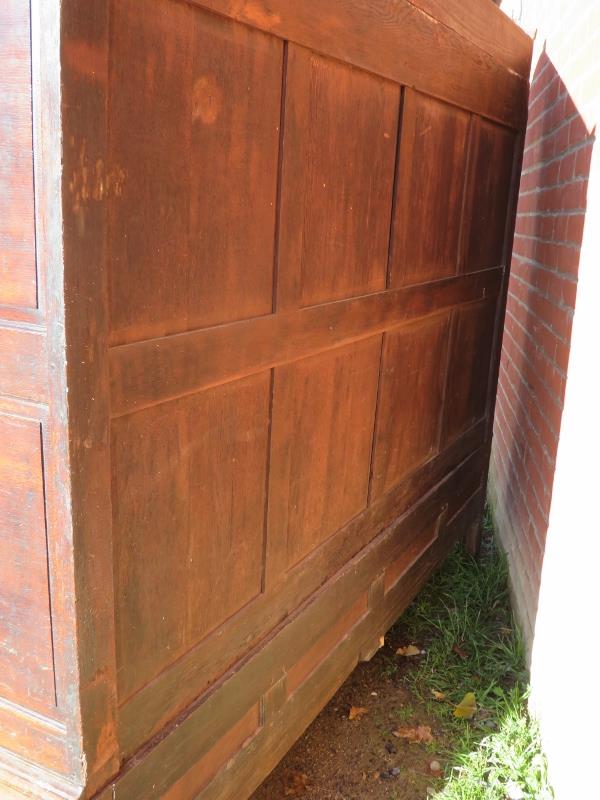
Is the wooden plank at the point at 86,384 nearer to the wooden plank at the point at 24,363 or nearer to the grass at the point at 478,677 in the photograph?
the wooden plank at the point at 24,363

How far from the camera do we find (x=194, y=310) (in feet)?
5.11

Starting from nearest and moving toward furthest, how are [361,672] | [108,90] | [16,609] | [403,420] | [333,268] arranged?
[108,90], [16,609], [333,268], [403,420], [361,672]

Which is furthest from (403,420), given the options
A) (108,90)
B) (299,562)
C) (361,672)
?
(108,90)

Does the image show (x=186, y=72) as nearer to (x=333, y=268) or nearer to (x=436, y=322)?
(x=333, y=268)

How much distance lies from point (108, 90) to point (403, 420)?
186 cm

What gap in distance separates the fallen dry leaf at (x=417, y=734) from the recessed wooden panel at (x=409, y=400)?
89 centimetres

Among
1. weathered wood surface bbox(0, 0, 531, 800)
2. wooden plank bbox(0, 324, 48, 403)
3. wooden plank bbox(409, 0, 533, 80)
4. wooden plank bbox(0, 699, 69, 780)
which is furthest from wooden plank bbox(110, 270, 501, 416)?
wooden plank bbox(409, 0, 533, 80)

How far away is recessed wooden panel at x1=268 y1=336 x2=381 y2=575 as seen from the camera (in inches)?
78.9

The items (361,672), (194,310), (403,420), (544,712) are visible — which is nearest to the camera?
(194,310)

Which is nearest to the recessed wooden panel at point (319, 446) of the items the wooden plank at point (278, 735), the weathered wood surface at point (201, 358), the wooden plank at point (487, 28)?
the weathered wood surface at point (201, 358)

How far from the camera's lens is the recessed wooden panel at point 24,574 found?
1.31m

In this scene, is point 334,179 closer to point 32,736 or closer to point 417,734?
point 32,736

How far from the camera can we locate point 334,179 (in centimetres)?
204

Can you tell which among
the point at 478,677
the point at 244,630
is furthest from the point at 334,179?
the point at 478,677
